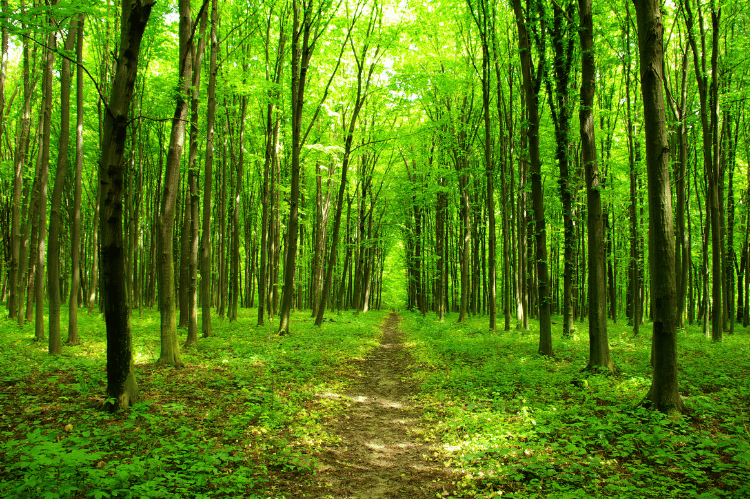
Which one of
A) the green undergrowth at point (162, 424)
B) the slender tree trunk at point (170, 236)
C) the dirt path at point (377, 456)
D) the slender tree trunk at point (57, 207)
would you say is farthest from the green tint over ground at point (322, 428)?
the slender tree trunk at point (57, 207)

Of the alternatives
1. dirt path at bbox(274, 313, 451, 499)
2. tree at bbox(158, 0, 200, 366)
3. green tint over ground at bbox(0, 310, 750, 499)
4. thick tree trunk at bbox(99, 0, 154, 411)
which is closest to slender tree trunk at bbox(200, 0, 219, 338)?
green tint over ground at bbox(0, 310, 750, 499)

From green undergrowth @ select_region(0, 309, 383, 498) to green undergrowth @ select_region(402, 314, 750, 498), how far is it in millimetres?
2011

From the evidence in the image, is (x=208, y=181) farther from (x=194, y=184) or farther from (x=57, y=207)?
(x=57, y=207)

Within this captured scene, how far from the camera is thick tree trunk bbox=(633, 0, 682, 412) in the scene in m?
5.49

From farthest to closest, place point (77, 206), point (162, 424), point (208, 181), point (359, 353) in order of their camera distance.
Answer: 1. point (359, 353)
2. point (208, 181)
3. point (77, 206)
4. point (162, 424)

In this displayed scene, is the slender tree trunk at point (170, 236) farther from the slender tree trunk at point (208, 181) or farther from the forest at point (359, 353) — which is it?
the slender tree trunk at point (208, 181)

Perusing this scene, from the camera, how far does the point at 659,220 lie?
5.61m

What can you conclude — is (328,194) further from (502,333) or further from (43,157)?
(43,157)

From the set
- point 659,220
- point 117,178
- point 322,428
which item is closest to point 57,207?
point 117,178

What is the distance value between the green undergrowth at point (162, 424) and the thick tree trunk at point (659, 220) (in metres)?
4.93

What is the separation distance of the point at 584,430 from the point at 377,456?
275cm

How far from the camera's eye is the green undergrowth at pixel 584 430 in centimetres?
384

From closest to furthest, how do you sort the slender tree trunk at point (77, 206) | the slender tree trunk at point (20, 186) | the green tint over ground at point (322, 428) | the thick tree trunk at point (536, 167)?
1. the green tint over ground at point (322, 428)
2. the slender tree trunk at point (77, 206)
3. the thick tree trunk at point (536, 167)
4. the slender tree trunk at point (20, 186)

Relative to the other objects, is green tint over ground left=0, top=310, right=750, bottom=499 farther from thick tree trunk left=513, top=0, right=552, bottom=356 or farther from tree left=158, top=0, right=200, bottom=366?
thick tree trunk left=513, top=0, right=552, bottom=356
